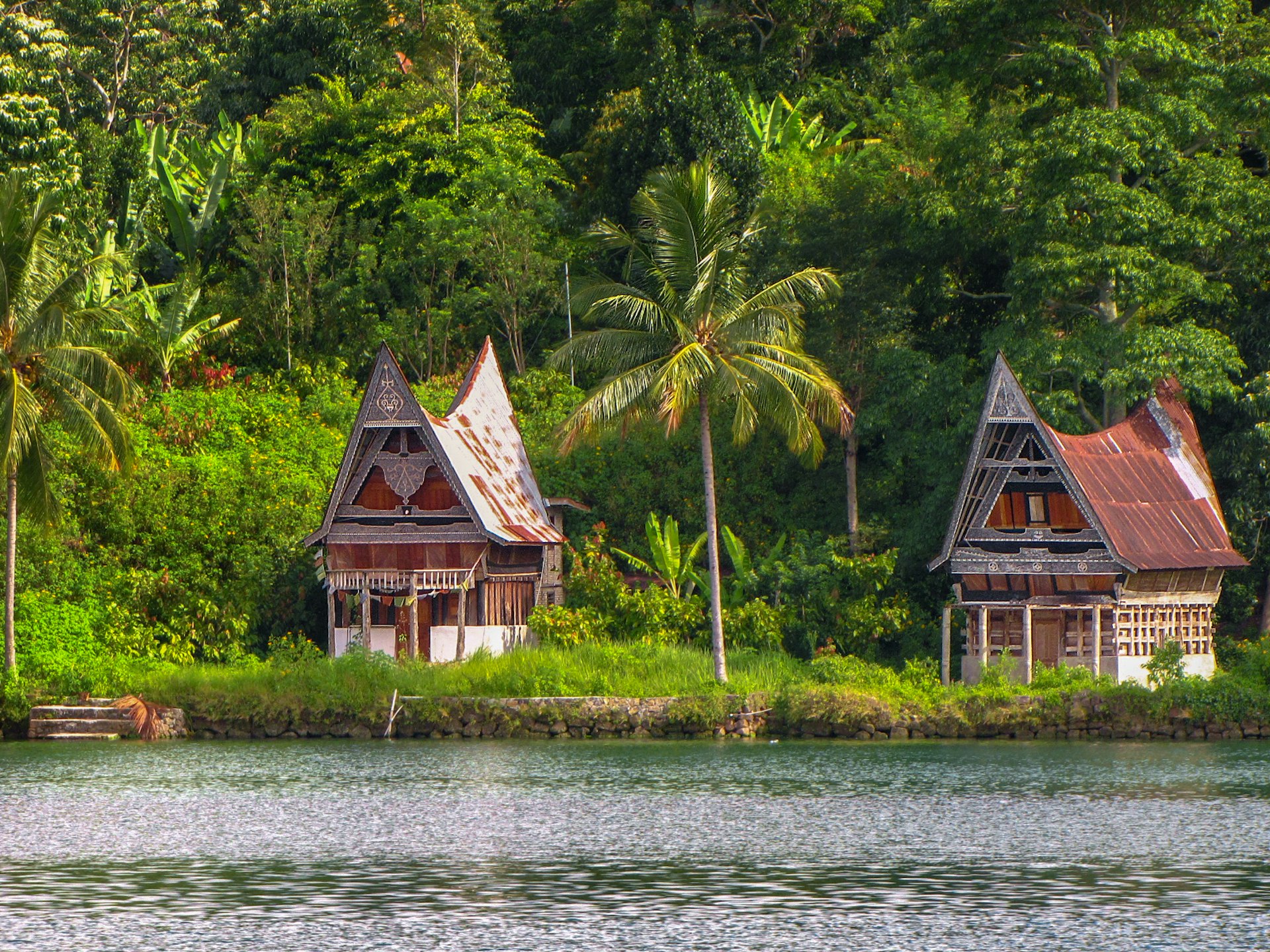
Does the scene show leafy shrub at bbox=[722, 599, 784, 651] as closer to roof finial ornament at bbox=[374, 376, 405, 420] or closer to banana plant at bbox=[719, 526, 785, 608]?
banana plant at bbox=[719, 526, 785, 608]

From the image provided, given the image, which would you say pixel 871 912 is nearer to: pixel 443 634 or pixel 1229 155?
pixel 443 634

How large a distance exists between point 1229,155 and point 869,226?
8431mm

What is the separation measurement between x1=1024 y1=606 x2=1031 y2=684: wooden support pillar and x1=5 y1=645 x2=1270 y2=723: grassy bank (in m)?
1.08

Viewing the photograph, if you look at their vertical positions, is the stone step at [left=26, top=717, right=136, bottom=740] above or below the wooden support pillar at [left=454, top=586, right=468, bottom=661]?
below

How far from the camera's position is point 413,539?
41.9 meters

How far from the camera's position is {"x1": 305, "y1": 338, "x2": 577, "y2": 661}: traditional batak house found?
41.5 meters

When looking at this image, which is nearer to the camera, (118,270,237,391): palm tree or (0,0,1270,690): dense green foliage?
(0,0,1270,690): dense green foliage

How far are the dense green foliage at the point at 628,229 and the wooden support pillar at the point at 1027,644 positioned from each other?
11.2 feet

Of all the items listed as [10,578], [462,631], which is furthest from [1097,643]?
[10,578]

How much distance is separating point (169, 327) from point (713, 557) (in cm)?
2043

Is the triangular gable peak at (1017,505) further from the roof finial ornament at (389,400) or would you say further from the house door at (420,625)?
the roof finial ornament at (389,400)

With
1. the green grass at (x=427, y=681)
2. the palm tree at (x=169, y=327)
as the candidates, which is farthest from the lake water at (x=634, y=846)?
the palm tree at (x=169, y=327)

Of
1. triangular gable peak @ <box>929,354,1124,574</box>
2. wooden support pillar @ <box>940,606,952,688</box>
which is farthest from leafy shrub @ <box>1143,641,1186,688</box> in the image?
wooden support pillar @ <box>940,606,952,688</box>

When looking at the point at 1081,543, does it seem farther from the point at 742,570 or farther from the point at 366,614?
the point at 366,614
